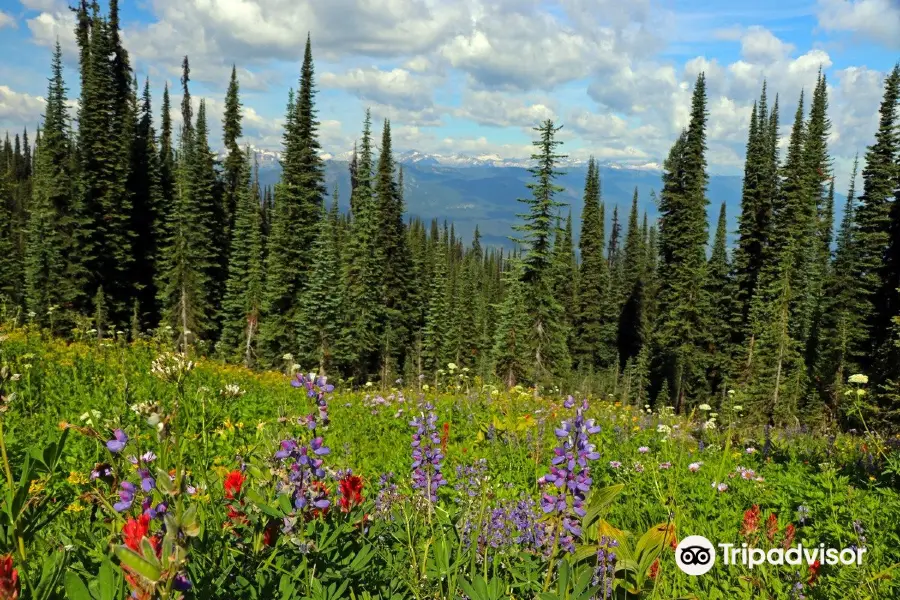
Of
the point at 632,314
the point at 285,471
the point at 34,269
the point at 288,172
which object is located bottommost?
the point at 632,314

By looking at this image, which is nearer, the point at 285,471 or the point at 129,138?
the point at 285,471

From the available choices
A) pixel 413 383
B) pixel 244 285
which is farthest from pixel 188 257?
pixel 413 383

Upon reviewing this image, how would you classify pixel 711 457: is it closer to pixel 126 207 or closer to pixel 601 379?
pixel 126 207

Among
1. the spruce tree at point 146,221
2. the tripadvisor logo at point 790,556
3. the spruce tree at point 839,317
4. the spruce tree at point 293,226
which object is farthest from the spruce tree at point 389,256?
the tripadvisor logo at point 790,556

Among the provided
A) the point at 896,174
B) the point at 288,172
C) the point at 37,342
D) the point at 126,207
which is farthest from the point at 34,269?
the point at 896,174

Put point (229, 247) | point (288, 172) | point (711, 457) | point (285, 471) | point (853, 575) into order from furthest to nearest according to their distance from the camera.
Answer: point (229, 247) → point (288, 172) → point (711, 457) → point (853, 575) → point (285, 471)

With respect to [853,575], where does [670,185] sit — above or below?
above

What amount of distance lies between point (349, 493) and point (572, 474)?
1.17m

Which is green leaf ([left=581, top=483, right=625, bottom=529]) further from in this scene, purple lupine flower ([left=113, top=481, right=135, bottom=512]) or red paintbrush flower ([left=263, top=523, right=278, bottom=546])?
purple lupine flower ([left=113, top=481, right=135, bottom=512])

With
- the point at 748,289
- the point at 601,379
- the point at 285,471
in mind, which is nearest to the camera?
the point at 285,471

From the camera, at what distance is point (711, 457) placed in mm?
6801

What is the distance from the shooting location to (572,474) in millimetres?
2271

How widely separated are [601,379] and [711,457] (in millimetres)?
55528

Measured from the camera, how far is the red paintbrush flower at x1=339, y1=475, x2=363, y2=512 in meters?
2.77
